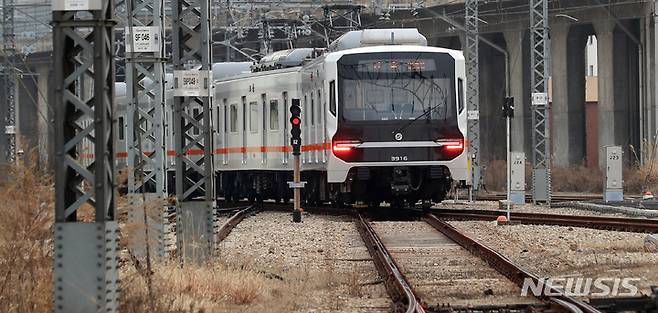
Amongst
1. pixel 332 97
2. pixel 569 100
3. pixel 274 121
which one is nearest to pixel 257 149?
pixel 274 121

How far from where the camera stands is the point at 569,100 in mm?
65250

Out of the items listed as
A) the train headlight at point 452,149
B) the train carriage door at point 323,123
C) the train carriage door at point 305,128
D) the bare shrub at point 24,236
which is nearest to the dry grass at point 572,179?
the train carriage door at point 305,128

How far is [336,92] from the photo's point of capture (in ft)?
90.9

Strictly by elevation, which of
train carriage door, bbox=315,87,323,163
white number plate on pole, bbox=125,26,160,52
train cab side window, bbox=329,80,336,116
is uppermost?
white number plate on pole, bbox=125,26,160,52

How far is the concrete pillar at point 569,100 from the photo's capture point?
211 ft

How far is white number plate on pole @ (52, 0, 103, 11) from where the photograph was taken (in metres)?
10.8

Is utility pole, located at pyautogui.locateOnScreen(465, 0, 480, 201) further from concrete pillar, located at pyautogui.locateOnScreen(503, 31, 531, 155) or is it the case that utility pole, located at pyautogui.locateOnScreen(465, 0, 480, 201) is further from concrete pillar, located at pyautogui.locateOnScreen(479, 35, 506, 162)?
concrete pillar, located at pyautogui.locateOnScreen(479, 35, 506, 162)

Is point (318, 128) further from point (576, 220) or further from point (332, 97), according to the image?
point (576, 220)

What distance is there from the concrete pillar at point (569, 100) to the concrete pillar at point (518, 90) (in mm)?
1467

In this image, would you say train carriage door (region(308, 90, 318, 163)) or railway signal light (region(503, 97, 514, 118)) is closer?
railway signal light (region(503, 97, 514, 118))

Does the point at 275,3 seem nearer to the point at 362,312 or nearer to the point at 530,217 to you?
the point at 530,217

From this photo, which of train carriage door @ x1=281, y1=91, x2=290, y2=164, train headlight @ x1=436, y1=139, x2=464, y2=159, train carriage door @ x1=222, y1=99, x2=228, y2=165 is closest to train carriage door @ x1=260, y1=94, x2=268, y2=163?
train carriage door @ x1=281, y1=91, x2=290, y2=164

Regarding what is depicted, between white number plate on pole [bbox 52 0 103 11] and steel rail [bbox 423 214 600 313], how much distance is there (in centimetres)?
444

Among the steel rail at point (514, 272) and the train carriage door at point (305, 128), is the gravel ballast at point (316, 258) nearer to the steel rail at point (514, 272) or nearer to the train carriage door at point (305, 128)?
the steel rail at point (514, 272)
